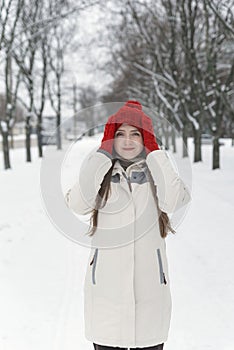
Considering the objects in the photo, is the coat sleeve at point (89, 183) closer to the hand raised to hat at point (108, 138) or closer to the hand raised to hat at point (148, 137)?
the hand raised to hat at point (108, 138)

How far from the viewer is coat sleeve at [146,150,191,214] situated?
2363 millimetres

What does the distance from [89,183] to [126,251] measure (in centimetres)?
43

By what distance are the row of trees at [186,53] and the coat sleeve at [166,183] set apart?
Result: 9.99 meters

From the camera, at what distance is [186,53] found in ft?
60.7

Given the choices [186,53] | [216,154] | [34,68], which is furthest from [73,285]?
[34,68]

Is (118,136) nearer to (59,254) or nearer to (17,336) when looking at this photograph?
(17,336)

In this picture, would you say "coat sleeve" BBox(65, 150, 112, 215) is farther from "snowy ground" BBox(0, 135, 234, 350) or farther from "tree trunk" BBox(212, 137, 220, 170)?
"tree trunk" BBox(212, 137, 220, 170)

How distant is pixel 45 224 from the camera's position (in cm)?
863

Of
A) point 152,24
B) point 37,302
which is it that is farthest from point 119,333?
point 152,24

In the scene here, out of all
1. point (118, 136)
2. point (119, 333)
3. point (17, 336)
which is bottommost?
point (17, 336)

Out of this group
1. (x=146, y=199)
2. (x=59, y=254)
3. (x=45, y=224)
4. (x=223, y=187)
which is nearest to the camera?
(x=146, y=199)

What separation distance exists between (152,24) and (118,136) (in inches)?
895

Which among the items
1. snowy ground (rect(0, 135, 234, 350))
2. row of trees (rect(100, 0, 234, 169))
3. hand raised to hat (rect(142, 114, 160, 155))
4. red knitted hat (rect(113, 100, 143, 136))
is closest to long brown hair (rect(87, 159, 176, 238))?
hand raised to hat (rect(142, 114, 160, 155))

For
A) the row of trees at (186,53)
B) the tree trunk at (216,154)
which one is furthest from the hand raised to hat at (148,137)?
the tree trunk at (216,154)
